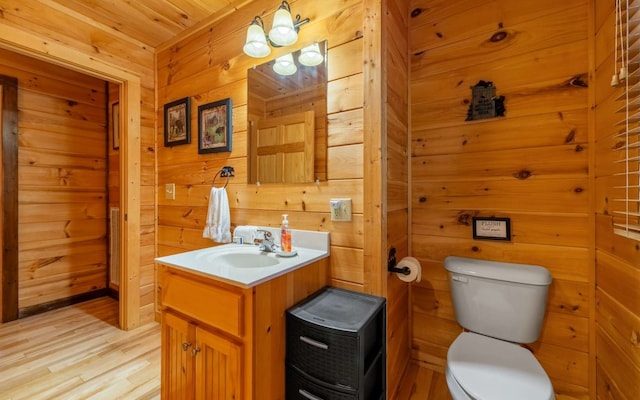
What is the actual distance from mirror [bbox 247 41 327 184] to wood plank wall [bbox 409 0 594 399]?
68cm

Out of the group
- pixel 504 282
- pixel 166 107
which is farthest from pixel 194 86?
pixel 504 282

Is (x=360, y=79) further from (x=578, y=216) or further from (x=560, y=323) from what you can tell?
(x=560, y=323)

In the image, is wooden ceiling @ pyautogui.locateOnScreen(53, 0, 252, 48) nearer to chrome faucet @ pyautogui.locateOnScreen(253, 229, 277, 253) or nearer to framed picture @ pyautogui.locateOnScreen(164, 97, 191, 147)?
framed picture @ pyautogui.locateOnScreen(164, 97, 191, 147)

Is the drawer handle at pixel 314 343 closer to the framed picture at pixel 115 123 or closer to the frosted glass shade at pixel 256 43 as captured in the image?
the frosted glass shade at pixel 256 43

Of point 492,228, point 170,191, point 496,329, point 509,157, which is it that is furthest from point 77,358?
point 509,157

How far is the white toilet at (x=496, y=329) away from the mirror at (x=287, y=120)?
38.3 inches

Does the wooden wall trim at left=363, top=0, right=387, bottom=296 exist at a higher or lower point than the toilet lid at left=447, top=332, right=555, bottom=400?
higher

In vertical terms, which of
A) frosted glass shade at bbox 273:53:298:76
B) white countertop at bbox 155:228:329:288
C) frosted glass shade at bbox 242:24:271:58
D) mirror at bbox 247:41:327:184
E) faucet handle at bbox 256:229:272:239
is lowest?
white countertop at bbox 155:228:329:288

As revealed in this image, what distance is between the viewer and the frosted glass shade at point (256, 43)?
58.9 inches

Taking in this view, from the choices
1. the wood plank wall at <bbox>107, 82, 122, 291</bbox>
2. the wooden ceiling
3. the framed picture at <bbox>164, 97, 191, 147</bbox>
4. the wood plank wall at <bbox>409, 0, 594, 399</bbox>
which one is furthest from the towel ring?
the wood plank wall at <bbox>107, 82, 122, 291</bbox>

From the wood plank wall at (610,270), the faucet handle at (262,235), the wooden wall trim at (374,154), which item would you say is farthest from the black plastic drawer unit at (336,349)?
the wood plank wall at (610,270)

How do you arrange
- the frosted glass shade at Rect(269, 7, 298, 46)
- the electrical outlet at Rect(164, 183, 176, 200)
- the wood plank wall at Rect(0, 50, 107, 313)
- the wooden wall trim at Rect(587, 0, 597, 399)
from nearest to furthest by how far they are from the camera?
the wooden wall trim at Rect(587, 0, 597, 399), the frosted glass shade at Rect(269, 7, 298, 46), the electrical outlet at Rect(164, 183, 176, 200), the wood plank wall at Rect(0, 50, 107, 313)

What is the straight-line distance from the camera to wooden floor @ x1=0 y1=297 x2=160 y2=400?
1.50 metres

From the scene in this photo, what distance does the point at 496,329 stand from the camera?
133 cm
